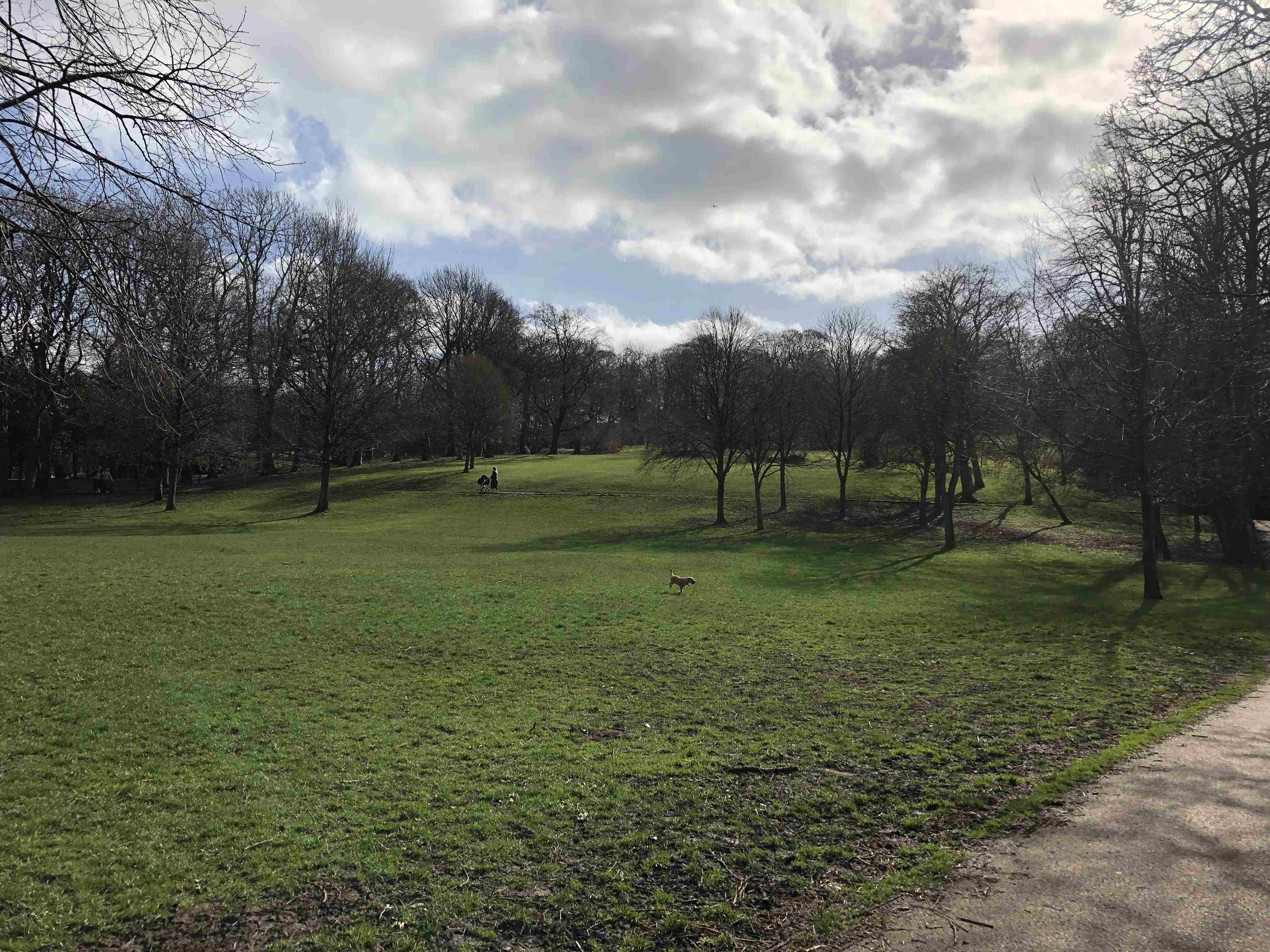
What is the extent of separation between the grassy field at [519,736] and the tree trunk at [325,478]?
17.5 m

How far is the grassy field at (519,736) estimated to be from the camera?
4.62 m

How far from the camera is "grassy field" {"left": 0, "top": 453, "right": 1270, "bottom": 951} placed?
462 cm

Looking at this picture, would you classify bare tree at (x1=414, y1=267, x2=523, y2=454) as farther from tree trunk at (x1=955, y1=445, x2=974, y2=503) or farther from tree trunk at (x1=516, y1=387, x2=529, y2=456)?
tree trunk at (x1=955, y1=445, x2=974, y2=503)

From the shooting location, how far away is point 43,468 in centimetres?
4166

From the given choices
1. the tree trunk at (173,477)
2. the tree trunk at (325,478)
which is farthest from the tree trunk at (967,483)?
the tree trunk at (173,477)

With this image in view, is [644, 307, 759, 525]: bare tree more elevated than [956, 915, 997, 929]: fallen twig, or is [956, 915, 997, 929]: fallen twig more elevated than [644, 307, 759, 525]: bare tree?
[644, 307, 759, 525]: bare tree

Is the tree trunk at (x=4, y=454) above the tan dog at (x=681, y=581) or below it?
above

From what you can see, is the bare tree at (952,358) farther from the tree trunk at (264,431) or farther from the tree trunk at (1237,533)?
the tree trunk at (264,431)

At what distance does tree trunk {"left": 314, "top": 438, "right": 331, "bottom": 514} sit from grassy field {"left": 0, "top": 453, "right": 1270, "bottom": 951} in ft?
57.4

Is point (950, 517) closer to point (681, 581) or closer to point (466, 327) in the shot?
point (681, 581)

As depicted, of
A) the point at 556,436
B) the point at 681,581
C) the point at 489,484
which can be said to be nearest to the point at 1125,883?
the point at 681,581

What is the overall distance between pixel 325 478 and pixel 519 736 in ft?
115

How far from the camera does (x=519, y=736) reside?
795 cm

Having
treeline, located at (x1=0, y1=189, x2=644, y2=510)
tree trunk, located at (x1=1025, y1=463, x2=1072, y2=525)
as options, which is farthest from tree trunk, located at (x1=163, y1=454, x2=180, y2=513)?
tree trunk, located at (x1=1025, y1=463, x2=1072, y2=525)
